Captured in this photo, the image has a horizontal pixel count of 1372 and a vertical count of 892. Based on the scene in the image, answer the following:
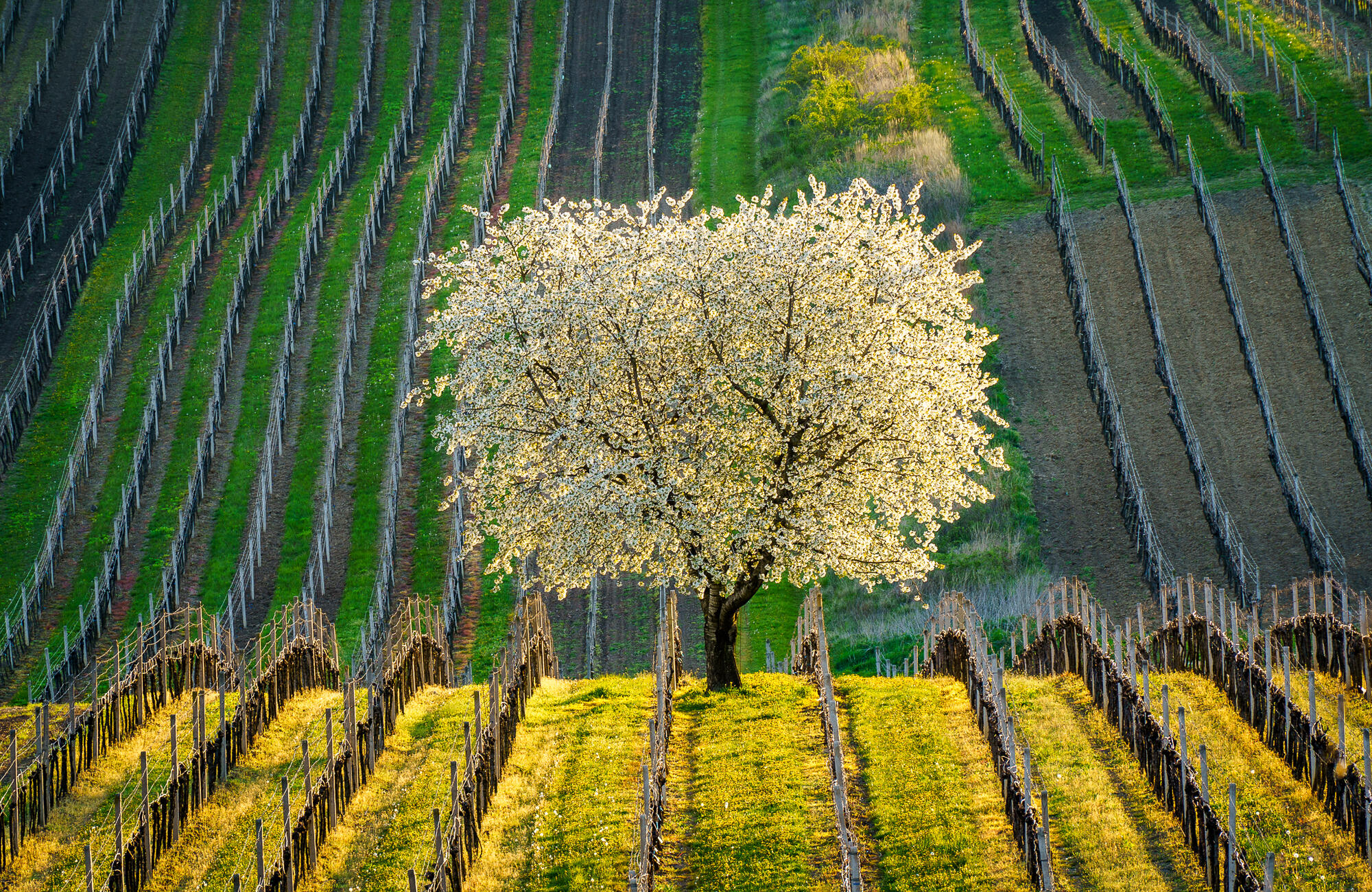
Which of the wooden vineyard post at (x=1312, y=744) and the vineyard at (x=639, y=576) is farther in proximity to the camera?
the vineyard at (x=639, y=576)

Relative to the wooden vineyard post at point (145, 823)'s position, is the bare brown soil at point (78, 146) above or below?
above

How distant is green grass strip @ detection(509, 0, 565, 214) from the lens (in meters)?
57.3

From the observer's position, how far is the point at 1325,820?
16734 millimetres

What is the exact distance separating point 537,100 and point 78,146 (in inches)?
815

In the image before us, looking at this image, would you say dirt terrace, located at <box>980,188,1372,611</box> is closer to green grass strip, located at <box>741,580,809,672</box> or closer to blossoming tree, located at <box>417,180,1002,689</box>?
green grass strip, located at <box>741,580,809,672</box>

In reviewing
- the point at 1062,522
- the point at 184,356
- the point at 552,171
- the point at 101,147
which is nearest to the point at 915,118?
the point at 552,171

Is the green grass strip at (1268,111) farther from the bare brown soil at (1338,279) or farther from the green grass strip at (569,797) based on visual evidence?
the green grass strip at (569,797)

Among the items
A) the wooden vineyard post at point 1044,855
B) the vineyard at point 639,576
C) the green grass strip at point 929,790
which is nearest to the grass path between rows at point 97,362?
the vineyard at point 639,576

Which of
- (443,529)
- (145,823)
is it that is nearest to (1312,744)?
(145,823)

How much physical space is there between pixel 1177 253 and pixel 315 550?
28849mm

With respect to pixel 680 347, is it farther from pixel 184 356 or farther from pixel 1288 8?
pixel 1288 8

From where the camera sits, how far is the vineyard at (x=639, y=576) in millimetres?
17891

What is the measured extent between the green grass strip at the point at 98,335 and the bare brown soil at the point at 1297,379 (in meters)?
31.3

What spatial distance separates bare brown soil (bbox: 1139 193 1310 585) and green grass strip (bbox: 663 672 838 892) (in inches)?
588
